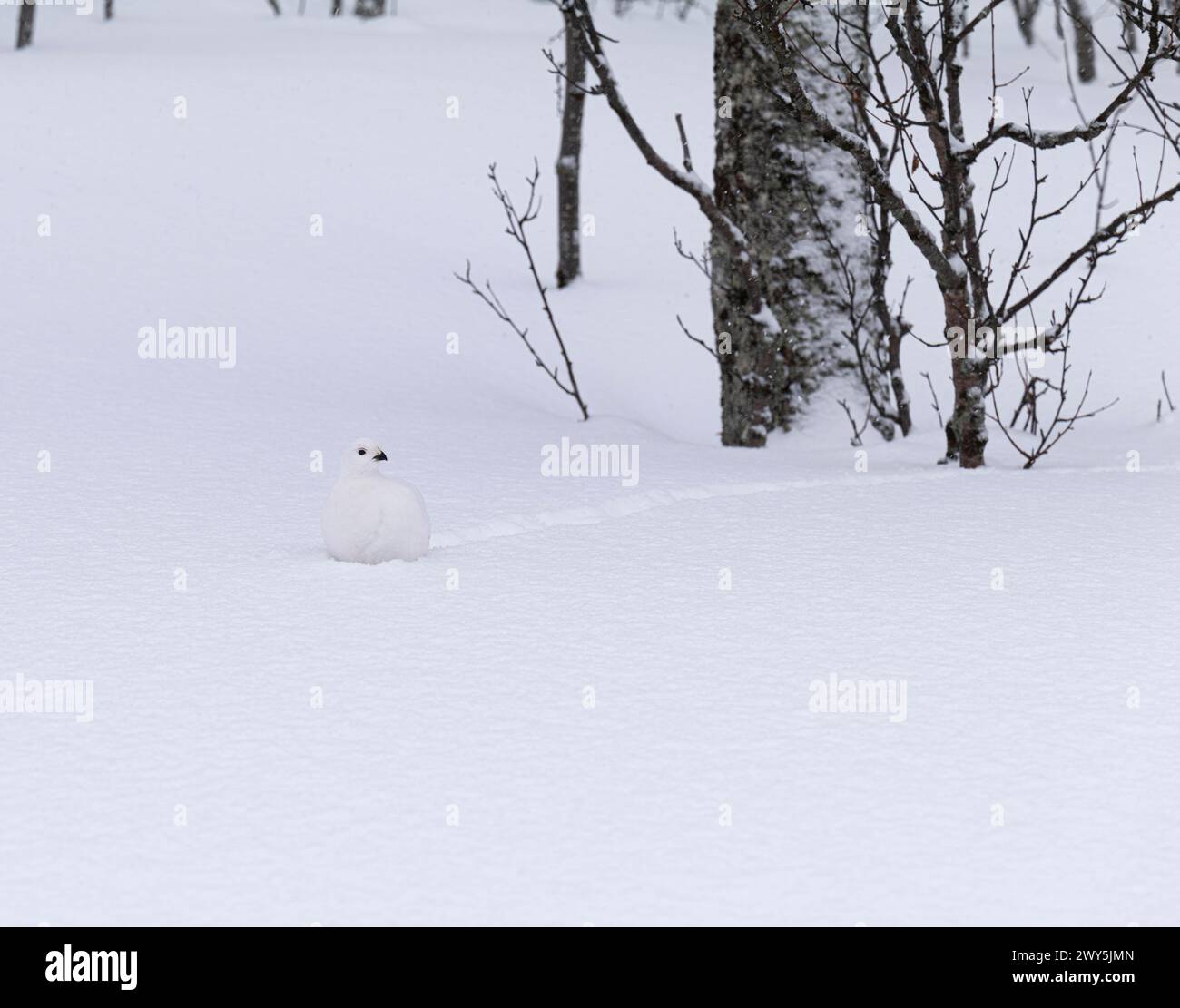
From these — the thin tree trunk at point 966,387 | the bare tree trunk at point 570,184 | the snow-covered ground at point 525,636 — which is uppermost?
the bare tree trunk at point 570,184

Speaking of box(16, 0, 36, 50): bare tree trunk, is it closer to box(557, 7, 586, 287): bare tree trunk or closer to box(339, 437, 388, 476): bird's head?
box(557, 7, 586, 287): bare tree trunk

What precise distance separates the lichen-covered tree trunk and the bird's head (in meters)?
3.02

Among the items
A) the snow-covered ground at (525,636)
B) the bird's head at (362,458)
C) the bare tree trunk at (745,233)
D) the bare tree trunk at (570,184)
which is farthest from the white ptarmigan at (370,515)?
the bare tree trunk at (570,184)

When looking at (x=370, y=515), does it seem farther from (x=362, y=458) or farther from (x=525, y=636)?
(x=525, y=636)

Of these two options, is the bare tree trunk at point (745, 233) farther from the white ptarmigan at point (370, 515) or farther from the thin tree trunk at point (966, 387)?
the white ptarmigan at point (370, 515)

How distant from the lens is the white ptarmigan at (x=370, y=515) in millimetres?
3916

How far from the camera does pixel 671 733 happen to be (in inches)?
107

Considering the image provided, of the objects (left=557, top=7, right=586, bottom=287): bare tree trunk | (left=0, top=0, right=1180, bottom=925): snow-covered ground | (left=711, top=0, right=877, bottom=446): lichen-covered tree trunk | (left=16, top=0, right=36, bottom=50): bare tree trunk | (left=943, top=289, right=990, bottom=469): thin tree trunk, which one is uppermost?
(left=16, top=0, right=36, bottom=50): bare tree trunk

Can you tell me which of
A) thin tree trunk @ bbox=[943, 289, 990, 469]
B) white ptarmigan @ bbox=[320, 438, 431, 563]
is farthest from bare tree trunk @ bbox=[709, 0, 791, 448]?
white ptarmigan @ bbox=[320, 438, 431, 563]

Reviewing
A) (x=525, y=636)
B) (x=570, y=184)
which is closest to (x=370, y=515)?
(x=525, y=636)

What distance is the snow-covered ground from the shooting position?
2.21 metres

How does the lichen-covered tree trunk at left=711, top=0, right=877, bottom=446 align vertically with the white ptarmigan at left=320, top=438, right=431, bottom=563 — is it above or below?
above

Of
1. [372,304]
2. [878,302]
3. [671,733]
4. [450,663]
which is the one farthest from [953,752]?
[372,304]

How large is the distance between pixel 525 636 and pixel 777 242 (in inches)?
159
